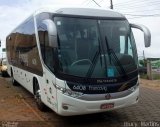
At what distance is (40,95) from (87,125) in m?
2.20

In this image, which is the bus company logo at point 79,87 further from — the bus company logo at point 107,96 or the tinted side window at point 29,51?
the tinted side window at point 29,51

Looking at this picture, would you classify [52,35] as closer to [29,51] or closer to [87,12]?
[87,12]

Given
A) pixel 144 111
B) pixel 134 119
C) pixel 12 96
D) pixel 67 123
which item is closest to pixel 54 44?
pixel 67 123

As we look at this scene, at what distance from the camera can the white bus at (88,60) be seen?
8938 mm

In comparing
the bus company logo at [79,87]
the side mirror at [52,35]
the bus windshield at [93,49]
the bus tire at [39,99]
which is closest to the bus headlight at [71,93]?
the bus company logo at [79,87]

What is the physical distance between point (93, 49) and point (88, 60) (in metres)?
0.34

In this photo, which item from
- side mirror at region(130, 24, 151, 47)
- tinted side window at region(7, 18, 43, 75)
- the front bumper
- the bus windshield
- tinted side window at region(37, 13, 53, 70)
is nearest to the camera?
the front bumper

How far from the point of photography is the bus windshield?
9094mm

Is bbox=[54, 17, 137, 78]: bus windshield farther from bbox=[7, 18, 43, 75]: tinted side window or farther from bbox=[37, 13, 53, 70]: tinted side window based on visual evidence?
bbox=[7, 18, 43, 75]: tinted side window

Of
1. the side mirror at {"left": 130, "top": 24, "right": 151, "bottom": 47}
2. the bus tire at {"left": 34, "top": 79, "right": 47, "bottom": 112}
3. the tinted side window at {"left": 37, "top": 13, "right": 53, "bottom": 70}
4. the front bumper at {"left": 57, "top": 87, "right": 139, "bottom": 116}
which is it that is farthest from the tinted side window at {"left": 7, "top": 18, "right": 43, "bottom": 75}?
the side mirror at {"left": 130, "top": 24, "right": 151, "bottom": 47}

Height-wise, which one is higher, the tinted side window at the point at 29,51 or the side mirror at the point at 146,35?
the side mirror at the point at 146,35

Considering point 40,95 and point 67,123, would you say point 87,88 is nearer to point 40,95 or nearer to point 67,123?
point 67,123

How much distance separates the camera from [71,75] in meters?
8.94

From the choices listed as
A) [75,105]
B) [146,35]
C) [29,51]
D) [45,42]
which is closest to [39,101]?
[29,51]
